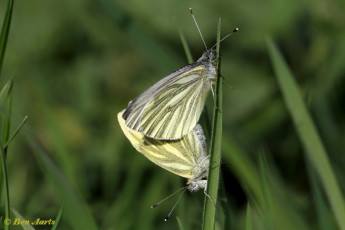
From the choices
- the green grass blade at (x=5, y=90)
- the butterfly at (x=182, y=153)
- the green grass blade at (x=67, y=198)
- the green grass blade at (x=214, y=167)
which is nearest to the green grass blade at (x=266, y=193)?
the green grass blade at (x=214, y=167)

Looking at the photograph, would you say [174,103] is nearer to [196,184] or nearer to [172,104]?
[172,104]

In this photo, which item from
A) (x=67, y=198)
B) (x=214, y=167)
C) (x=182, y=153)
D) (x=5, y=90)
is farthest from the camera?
(x=182, y=153)

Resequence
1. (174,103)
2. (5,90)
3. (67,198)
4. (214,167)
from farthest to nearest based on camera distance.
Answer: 1. (174,103)
2. (5,90)
3. (67,198)
4. (214,167)

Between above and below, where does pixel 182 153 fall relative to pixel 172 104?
below

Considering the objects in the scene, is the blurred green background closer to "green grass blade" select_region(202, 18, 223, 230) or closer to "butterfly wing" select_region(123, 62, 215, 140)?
"butterfly wing" select_region(123, 62, 215, 140)

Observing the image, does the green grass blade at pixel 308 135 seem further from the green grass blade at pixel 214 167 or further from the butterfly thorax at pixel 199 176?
the green grass blade at pixel 214 167

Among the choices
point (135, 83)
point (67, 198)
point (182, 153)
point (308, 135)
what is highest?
point (135, 83)

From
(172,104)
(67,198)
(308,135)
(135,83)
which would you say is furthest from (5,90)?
(135,83)
